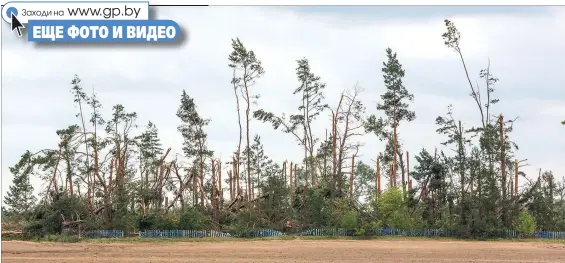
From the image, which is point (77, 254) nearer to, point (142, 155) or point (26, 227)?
point (26, 227)

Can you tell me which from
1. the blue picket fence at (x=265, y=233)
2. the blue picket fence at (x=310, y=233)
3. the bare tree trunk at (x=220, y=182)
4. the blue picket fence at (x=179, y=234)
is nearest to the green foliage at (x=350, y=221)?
the blue picket fence at (x=310, y=233)

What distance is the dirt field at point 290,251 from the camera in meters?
28.8

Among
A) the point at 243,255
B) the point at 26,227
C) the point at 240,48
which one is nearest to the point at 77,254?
the point at 243,255

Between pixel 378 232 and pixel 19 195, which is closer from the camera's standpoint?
pixel 378 232

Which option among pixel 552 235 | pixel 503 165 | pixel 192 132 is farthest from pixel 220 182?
pixel 552 235

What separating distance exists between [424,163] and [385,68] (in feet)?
25.0

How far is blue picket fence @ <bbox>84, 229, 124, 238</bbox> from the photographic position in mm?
40062

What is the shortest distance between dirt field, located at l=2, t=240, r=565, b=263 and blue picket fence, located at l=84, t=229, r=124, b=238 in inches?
134

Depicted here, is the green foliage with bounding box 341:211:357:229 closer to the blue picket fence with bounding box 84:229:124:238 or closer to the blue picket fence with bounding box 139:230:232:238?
the blue picket fence with bounding box 139:230:232:238

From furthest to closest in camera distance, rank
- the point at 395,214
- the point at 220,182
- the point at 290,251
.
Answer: the point at 220,182 < the point at 395,214 < the point at 290,251

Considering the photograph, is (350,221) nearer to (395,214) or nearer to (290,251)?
(395,214)

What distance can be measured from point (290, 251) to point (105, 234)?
12999mm

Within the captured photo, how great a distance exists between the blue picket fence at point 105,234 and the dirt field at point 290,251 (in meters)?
3.39

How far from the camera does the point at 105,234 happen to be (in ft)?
132
